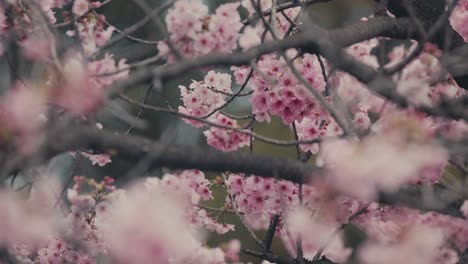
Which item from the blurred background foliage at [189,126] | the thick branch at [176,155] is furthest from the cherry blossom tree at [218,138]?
the blurred background foliage at [189,126]

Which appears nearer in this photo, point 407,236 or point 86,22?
point 407,236

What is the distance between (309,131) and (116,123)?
10.9 meters

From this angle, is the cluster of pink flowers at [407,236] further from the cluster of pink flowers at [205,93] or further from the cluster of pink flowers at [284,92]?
the cluster of pink flowers at [205,93]

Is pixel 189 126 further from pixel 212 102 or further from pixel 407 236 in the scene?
pixel 407 236

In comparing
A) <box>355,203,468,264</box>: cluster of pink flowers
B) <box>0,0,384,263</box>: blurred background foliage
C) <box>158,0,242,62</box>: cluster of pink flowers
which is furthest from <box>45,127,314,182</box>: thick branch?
<box>0,0,384,263</box>: blurred background foliage

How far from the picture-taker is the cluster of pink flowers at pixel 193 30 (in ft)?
9.01

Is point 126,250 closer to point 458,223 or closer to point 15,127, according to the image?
point 15,127

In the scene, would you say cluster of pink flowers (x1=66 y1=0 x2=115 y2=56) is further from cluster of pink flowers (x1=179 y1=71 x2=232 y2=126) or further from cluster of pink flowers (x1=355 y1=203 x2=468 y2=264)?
cluster of pink flowers (x1=355 y1=203 x2=468 y2=264)

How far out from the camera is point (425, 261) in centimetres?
239

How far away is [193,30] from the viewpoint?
276cm

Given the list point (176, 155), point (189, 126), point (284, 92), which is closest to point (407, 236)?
point (176, 155)

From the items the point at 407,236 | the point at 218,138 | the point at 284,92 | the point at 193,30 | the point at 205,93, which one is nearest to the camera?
the point at 407,236

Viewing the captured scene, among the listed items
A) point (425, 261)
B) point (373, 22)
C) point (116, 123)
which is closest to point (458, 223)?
point (373, 22)

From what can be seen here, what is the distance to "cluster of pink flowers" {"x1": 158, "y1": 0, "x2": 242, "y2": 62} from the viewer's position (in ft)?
9.01
